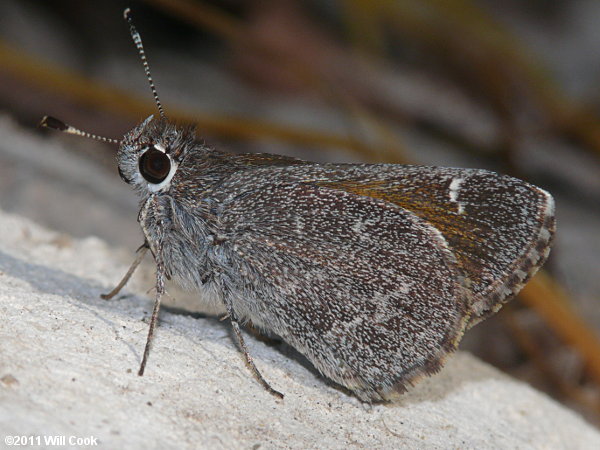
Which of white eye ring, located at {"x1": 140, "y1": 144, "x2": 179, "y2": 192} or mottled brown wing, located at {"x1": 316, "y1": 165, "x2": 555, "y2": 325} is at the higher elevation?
mottled brown wing, located at {"x1": 316, "y1": 165, "x2": 555, "y2": 325}

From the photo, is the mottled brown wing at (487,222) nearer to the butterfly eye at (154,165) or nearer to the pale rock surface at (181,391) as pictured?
the pale rock surface at (181,391)

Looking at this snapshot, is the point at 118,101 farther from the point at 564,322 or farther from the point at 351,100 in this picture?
the point at 564,322

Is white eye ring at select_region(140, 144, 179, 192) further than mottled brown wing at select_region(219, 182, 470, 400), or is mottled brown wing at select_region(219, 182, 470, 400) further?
white eye ring at select_region(140, 144, 179, 192)

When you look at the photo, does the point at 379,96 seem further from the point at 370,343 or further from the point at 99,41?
the point at 370,343

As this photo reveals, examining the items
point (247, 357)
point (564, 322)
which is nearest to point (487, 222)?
point (247, 357)
